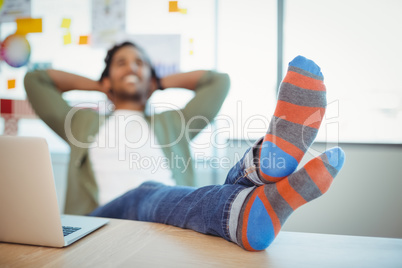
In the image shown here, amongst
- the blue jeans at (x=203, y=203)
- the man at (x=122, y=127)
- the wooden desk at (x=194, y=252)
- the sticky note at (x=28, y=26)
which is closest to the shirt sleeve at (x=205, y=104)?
the man at (x=122, y=127)

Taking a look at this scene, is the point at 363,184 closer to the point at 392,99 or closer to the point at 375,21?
the point at 392,99

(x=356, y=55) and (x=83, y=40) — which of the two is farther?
(x=83, y=40)

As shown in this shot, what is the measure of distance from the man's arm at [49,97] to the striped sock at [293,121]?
105cm

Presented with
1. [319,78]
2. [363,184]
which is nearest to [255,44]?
[363,184]

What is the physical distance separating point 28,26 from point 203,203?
1.88 m

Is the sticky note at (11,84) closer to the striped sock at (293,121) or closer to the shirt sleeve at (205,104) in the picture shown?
the shirt sleeve at (205,104)

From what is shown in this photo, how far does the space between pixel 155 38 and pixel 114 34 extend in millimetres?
237

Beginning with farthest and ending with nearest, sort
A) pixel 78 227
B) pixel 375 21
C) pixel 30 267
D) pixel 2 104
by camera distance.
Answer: pixel 2 104 < pixel 375 21 < pixel 78 227 < pixel 30 267

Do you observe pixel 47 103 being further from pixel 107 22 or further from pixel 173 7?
pixel 173 7

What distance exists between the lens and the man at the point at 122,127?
146cm

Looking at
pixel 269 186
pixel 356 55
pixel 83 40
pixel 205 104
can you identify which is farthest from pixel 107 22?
pixel 269 186

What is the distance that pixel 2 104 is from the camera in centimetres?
213

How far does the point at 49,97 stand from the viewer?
1.49 metres

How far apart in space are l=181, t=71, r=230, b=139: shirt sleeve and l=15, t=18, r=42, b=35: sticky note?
3.85 feet
